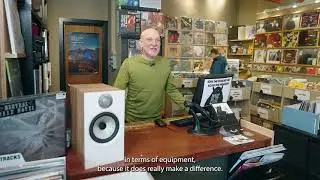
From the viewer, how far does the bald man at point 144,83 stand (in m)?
2.24

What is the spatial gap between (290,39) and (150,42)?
4301 millimetres

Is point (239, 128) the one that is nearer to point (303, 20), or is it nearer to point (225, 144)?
point (225, 144)

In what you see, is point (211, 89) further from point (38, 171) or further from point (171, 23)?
point (171, 23)

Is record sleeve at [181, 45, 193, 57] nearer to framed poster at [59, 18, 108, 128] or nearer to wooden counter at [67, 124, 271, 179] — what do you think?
framed poster at [59, 18, 108, 128]

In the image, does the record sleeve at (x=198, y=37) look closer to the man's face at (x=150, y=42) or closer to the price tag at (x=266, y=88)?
the price tag at (x=266, y=88)

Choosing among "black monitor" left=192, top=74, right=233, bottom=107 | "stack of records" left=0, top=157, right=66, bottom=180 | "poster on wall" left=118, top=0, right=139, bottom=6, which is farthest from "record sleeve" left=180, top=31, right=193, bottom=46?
"stack of records" left=0, top=157, right=66, bottom=180

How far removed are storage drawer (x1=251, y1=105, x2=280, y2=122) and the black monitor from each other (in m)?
2.43

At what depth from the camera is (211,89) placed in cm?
190

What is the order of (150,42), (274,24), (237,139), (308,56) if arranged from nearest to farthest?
(237,139) → (150,42) → (308,56) → (274,24)

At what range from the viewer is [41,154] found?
48.5 inches

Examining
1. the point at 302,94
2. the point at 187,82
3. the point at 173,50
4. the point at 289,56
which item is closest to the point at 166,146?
the point at 302,94

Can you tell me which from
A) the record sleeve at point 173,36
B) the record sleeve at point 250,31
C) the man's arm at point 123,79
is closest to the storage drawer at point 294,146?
the man's arm at point 123,79

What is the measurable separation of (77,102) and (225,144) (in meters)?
0.91

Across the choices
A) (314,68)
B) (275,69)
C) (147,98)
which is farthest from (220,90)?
(275,69)
